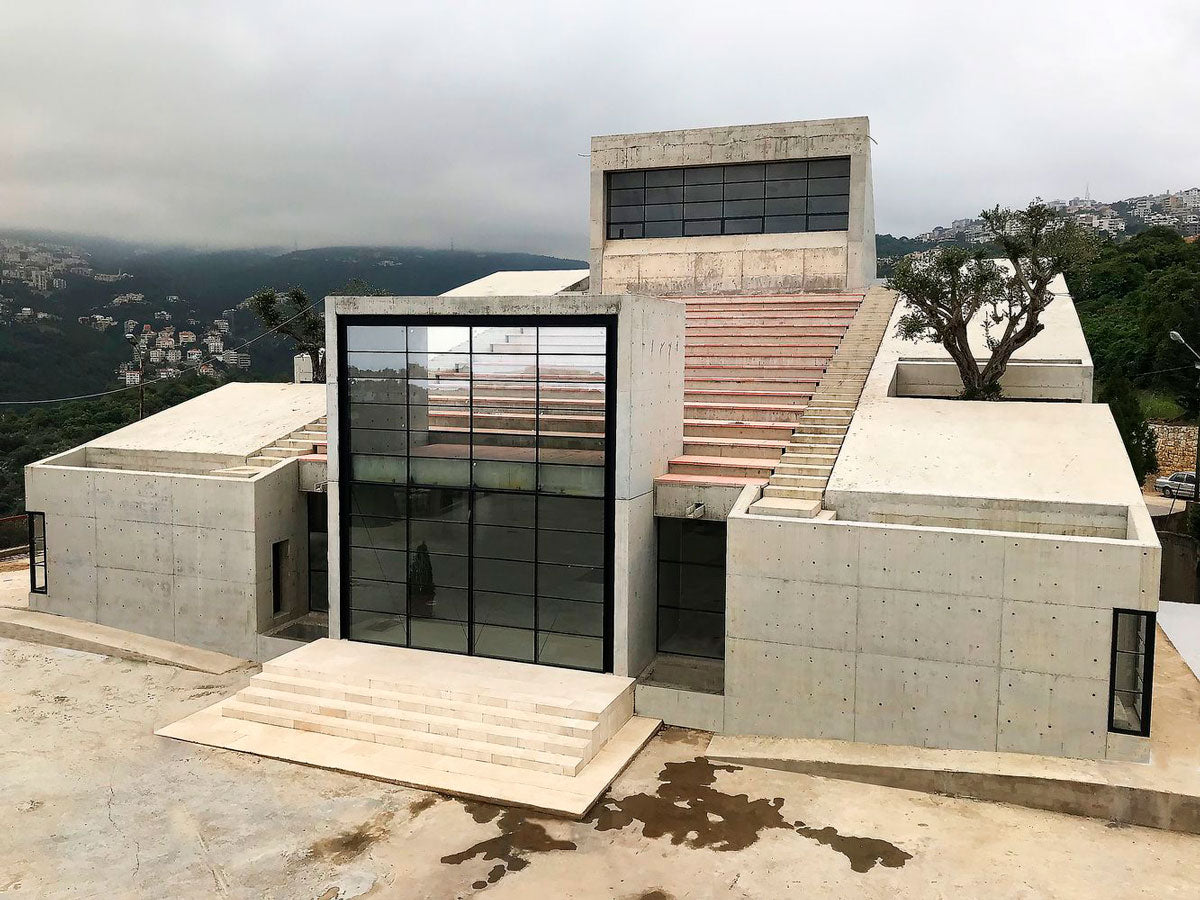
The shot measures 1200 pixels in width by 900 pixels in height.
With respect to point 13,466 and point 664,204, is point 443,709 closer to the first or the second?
point 664,204

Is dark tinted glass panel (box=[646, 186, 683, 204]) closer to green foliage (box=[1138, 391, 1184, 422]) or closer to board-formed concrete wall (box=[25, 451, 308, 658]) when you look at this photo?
board-formed concrete wall (box=[25, 451, 308, 658])

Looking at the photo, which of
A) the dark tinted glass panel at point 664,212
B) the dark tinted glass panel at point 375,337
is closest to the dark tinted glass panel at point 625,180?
the dark tinted glass panel at point 664,212

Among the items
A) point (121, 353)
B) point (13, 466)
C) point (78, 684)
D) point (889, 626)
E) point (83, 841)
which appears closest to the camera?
point (83, 841)

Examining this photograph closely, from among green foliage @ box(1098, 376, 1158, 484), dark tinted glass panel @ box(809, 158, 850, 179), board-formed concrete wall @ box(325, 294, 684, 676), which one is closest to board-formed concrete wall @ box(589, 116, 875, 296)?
dark tinted glass panel @ box(809, 158, 850, 179)

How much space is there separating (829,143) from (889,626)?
1858 cm

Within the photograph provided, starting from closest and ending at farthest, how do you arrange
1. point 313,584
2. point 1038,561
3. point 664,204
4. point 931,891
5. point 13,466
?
point 931,891, point 1038,561, point 313,584, point 664,204, point 13,466

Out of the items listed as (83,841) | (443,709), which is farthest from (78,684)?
(443,709)

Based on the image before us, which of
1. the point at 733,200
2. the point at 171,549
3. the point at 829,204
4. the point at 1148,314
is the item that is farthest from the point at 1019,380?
the point at 1148,314

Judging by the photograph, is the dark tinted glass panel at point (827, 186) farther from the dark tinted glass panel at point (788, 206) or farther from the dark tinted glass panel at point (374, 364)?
the dark tinted glass panel at point (374, 364)

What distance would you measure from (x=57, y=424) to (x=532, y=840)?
61836 mm

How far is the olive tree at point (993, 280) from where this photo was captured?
57.7 ft

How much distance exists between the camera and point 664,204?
29.5m

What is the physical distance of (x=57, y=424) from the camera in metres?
60.7

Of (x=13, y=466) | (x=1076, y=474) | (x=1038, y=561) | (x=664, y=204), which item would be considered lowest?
(x=13, y=466)
